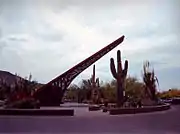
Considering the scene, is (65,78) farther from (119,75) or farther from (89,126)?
(89,126)

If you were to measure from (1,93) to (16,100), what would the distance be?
23.5 meters

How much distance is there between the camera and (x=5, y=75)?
6106cm

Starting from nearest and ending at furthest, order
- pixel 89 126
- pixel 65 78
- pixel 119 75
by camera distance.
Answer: pixel 89 126 → pixel 119 75 → pixel 65 78

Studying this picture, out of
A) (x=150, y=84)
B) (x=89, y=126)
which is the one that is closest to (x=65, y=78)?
(x=150, y=84)

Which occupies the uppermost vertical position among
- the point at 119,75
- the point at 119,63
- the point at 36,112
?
the point at 119,63

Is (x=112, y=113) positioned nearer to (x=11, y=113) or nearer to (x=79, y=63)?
(x=11, y=113)

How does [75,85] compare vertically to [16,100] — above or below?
above

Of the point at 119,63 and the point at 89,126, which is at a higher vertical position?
the point at 119,63

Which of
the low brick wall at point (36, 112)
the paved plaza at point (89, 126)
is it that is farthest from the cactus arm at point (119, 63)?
the paved plaza at point (89, 126)

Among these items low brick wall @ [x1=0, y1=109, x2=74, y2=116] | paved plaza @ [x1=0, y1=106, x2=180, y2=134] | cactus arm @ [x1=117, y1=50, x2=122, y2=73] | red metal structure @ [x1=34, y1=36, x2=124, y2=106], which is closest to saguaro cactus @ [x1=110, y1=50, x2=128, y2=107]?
cactus arm @ [x1=117, y1=50, x2=122, y2=73]

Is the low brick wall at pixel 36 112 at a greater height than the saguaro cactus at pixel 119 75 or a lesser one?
lesser

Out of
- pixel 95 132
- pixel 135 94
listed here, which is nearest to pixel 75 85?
pixel 135 94

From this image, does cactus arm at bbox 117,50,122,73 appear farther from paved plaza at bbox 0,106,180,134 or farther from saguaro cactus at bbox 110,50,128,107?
paved plaza at bbox 0,106,180,134

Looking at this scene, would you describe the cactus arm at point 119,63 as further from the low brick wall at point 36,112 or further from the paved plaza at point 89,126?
the paved plaza at point 89,126
